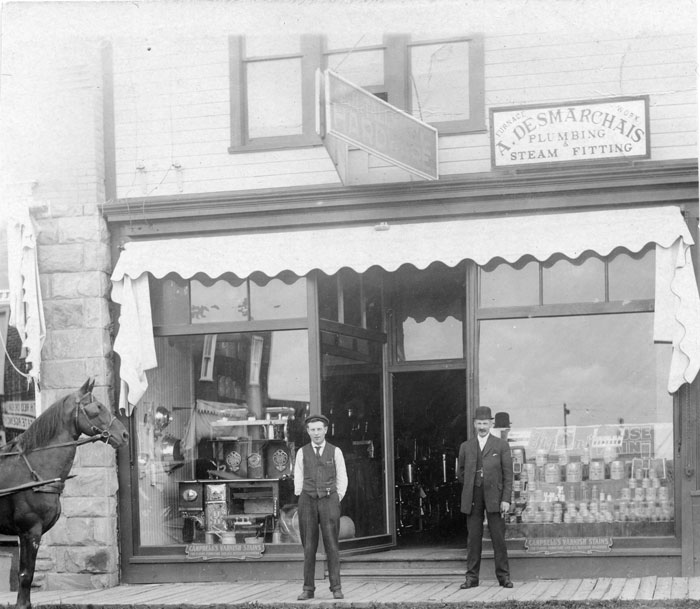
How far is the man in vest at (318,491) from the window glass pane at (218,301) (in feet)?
6.07

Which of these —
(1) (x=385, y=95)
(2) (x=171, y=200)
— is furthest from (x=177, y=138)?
(1) (x=385, y=95)

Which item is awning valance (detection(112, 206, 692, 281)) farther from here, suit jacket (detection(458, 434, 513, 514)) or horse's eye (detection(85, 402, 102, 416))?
horse's eye (detection(85, 402, 102, 416))

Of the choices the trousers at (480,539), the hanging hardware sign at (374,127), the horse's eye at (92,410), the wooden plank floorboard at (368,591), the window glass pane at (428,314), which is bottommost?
the wooden plank floorboard at (368,591)

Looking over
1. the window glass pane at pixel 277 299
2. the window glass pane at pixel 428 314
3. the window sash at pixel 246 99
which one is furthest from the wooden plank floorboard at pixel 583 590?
the window sash at pixel 246 99

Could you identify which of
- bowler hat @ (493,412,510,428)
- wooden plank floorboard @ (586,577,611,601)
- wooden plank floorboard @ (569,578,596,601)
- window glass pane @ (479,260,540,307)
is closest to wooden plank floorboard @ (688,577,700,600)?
wooden plank floorboard @ (586,577,611,601)

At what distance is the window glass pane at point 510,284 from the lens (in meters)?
10.7

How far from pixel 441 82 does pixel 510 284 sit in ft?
6.99

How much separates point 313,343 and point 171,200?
81.9 inches

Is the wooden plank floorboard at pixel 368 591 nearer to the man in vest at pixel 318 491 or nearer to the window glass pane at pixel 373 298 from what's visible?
the man in vest at pixel 318 491

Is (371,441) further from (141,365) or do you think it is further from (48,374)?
(48,374)

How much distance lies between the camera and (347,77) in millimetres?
11031

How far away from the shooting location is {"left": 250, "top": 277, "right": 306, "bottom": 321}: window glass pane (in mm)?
11109

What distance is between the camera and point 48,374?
11.2 meters

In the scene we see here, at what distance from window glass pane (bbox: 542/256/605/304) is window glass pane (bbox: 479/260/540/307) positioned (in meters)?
0.11
